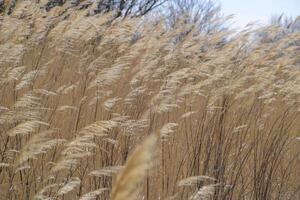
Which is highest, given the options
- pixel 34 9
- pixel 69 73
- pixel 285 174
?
pixel 34 9

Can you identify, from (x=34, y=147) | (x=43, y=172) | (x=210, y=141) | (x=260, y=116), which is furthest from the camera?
(x=260, y=116)

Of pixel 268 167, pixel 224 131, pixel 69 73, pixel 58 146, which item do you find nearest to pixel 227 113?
pixel 224 131

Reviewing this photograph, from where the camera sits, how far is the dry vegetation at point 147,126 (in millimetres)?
2482

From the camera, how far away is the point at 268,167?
335 cm

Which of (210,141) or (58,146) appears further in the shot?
(210,141)

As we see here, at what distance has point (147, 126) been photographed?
10.4ft

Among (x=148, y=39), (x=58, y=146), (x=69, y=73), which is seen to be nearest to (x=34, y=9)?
(x=69, y=73)

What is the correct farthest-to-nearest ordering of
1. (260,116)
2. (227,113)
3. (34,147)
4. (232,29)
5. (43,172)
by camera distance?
(232,29) → (260,116) → (227,113) → (43,172) → (34,147)

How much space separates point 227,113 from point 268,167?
49 cm

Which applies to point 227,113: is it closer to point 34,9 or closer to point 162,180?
point 162,180

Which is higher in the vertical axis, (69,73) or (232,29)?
(232,29)

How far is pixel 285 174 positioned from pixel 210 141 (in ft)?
2.64

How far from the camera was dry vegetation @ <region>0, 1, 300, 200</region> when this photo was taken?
248cm

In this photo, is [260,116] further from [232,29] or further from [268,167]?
[232,29]
